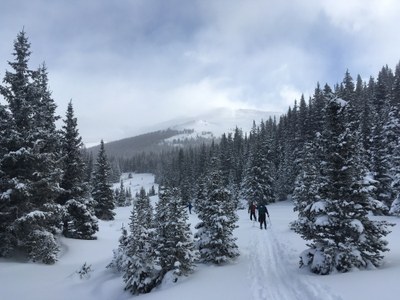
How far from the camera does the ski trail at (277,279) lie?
9523 millimetres

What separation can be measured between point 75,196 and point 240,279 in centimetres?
1805

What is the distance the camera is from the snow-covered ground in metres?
9.51

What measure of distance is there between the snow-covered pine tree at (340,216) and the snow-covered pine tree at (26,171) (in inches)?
584

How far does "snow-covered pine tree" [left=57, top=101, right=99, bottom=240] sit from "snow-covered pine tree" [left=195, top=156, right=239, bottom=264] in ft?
44.9

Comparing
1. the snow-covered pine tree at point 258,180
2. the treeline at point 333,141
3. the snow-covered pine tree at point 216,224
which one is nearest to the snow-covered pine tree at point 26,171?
the treeline at point 333,141

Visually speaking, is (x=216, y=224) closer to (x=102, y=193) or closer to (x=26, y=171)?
(x=26, y=171)

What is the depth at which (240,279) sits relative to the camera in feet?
38.8

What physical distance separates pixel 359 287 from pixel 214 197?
7.18m

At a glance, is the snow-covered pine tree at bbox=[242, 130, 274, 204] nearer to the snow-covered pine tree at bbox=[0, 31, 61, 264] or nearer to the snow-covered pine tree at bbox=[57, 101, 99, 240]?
the snow-covered pine tree at bbox=[57, 101, 99, 240]

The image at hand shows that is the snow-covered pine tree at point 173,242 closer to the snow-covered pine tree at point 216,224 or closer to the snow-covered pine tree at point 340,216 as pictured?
the snow-covered pine tree at point 216,224

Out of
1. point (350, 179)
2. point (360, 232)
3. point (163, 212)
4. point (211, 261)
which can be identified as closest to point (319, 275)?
point (360, 232)

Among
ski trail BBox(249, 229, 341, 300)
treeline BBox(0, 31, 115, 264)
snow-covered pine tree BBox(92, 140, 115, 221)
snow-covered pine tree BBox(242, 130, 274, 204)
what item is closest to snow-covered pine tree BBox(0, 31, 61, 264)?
treeline BBox(0, 31, 115, 264)

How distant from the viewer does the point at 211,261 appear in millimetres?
14508

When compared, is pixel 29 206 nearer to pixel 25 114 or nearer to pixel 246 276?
pixel 25 114
